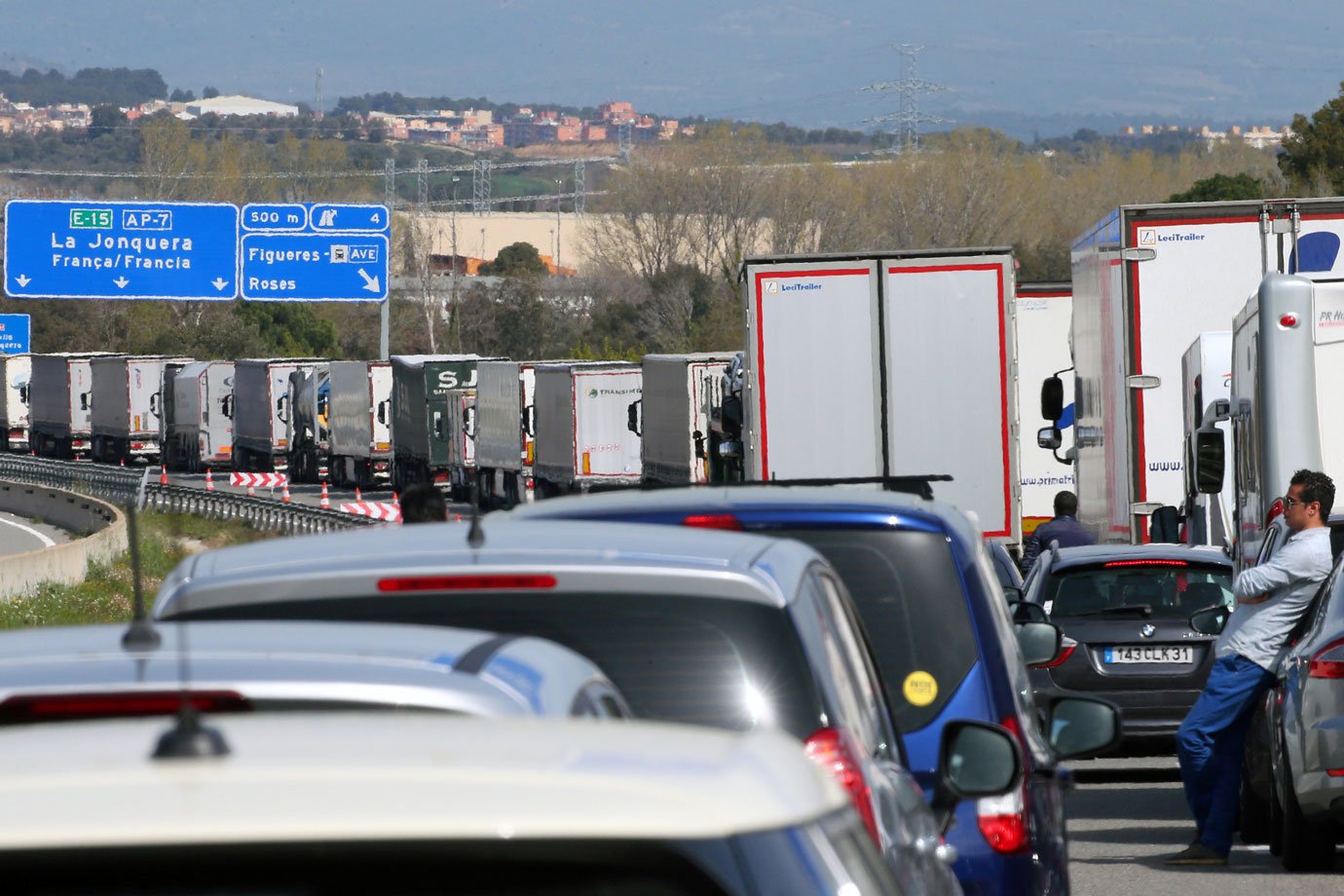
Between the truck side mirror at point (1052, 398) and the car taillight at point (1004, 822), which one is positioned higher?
the truck side mirror at point (1052, 398)

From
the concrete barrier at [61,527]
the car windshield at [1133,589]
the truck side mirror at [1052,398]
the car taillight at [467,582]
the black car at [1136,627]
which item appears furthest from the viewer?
the concrete barrier at [61,527]

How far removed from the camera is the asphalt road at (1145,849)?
9617mm

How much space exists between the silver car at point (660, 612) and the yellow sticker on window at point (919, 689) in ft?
3.41

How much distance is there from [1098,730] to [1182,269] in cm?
1308

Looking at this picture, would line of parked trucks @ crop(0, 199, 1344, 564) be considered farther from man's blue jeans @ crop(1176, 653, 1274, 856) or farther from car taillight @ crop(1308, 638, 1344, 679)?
car taillight @ crop(1308, 638, 1344, 679)

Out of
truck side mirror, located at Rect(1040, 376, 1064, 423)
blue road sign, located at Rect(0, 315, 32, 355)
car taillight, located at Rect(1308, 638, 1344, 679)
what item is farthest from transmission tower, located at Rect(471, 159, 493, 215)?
car taillight, located at Rect(1308, 638, 1344, 679)

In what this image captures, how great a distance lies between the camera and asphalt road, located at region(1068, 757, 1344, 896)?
9617 millimetres

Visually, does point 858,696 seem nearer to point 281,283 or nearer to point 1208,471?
point 1208,471

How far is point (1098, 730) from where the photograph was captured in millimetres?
6594

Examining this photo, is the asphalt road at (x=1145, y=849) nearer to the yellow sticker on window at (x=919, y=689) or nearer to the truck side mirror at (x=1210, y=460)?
the truck side mirror at (x=1210, y=460)

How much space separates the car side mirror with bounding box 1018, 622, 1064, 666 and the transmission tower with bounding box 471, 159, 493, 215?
5717 inches

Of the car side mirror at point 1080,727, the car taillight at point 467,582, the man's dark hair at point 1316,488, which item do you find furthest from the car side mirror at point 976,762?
the man's dark hair at point 1316,488

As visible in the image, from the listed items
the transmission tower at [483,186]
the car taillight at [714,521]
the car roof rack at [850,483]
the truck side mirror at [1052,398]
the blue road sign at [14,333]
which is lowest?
the car taillight at [714,521]

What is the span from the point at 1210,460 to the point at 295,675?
14.3 metres
